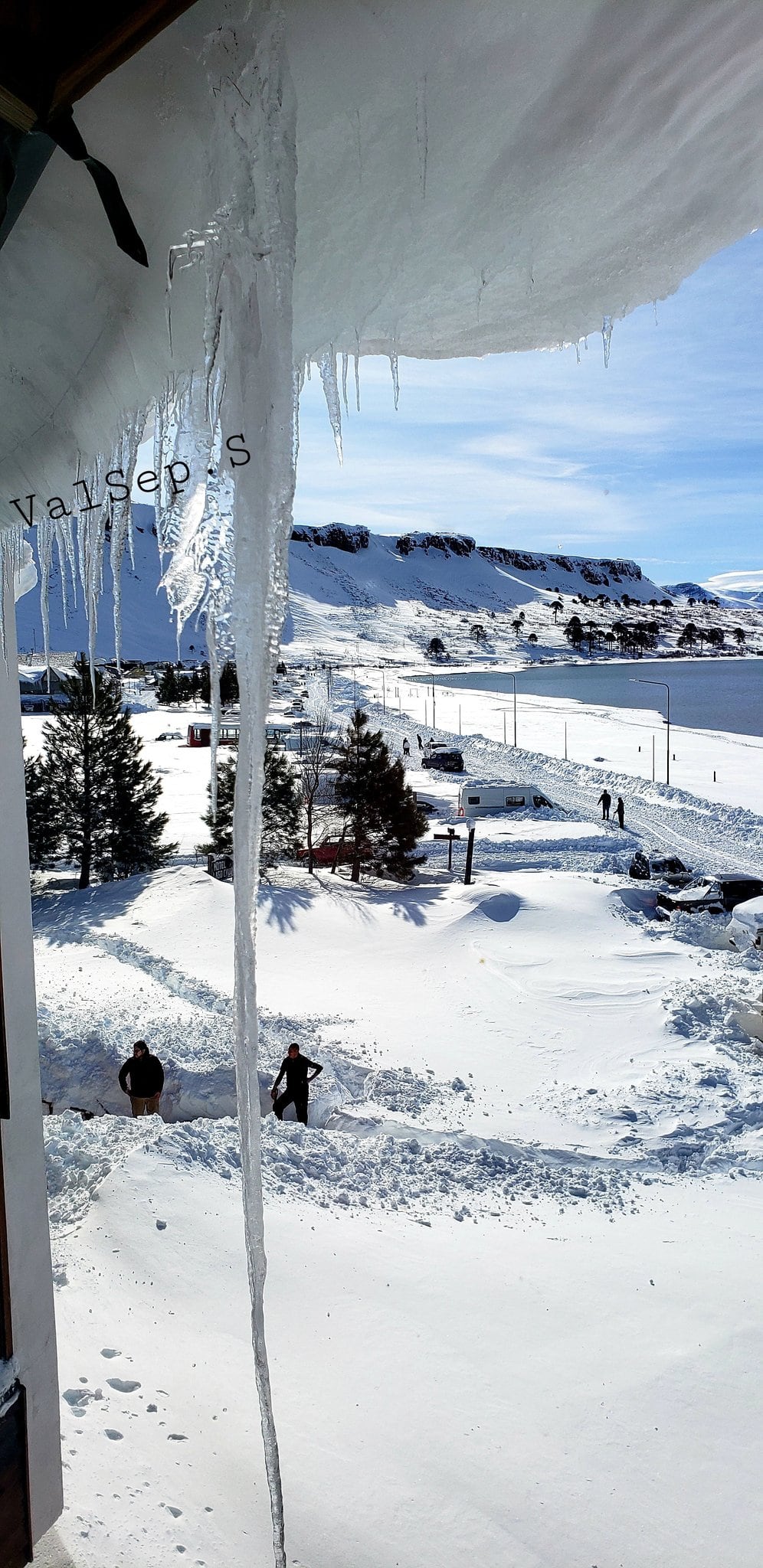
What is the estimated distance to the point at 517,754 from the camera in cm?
5031

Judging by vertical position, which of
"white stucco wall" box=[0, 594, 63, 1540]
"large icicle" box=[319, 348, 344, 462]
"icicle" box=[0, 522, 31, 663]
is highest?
"large icicle" box=[319, 348, 344, 462]

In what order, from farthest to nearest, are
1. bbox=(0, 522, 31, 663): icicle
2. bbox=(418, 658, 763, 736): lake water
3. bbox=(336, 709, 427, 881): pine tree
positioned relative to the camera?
bbox=(418, 658, 763, 736): lake water → bbox=(336, 709, 427, 881): pine tree → bbox=(0, 522, 31, 663): icicle

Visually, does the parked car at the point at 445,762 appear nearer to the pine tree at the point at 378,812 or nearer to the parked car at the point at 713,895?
the pine tree at the point at 378,812

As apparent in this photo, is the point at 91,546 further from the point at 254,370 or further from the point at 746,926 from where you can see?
the point at 746,926

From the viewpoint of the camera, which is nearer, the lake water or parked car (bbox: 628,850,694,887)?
parked car (bbox: 628,850,694,887)

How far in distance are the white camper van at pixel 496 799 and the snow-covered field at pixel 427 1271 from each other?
19.7 metres

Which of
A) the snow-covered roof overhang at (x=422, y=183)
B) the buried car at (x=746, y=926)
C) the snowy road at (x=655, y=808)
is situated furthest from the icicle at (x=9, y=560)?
the snowy road at (x=655, y=808)

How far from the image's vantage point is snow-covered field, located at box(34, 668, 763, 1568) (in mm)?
3826

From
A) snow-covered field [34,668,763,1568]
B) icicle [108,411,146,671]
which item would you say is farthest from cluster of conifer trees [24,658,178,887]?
icicle [108,411,146,671]

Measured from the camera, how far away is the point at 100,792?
24906 mm

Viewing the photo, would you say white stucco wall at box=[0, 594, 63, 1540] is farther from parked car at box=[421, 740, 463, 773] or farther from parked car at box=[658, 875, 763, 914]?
parked car at box=[421, 740, 463, 773]

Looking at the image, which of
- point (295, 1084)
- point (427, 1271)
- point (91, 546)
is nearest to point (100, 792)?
point (295, 1084)

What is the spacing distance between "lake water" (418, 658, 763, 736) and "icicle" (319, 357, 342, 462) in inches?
2611

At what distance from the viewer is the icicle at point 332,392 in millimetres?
2322
